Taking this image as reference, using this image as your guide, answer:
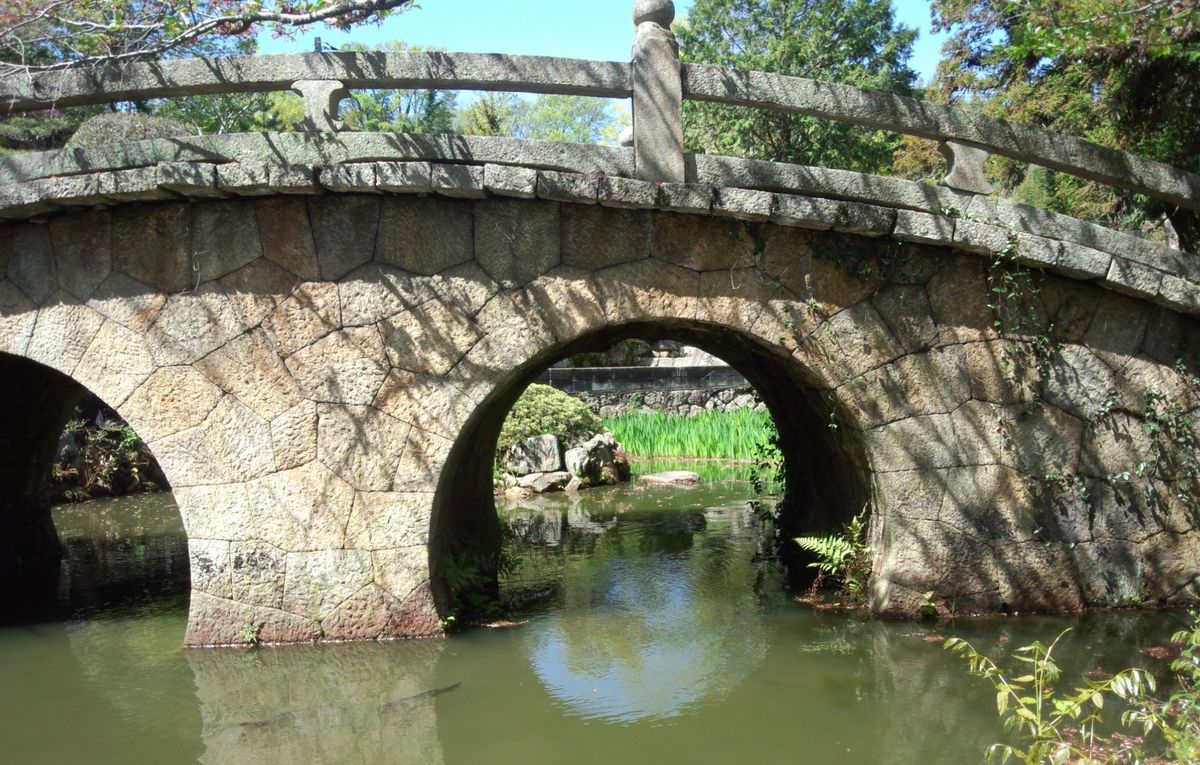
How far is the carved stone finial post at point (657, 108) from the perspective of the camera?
556 cm

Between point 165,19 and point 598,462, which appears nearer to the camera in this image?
point 165,19

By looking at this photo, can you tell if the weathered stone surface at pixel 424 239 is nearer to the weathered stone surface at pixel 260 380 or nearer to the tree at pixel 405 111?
the weathered stone surface at pixel 260 380

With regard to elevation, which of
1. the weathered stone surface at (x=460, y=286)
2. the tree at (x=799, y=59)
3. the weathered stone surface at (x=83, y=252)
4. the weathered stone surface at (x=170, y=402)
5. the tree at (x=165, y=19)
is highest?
the tree at (x=799, y=59)

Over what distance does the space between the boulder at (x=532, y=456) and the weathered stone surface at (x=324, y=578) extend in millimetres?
7177

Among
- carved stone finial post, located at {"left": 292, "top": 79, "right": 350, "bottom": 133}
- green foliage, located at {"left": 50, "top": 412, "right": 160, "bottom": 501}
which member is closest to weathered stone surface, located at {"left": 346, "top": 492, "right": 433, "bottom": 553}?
carved stone finial post, located at {"left": 292, "top": 79, "right": 350, "bottom": 133}

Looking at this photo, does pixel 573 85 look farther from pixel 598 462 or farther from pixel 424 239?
pixel 598 462

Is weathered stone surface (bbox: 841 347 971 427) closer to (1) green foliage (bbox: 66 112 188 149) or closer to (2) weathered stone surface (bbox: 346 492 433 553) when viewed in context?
(2) weathered stone surface (bbox: 346 492 433 553)

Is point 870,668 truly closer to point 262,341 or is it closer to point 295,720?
point 295,720

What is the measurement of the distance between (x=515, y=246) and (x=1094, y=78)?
17.3 ft

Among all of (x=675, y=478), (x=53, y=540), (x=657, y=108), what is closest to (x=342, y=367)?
A: (x=657, y=108)

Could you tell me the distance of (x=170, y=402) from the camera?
557 cm

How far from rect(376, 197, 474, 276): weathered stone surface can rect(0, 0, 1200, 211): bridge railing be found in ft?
2.20

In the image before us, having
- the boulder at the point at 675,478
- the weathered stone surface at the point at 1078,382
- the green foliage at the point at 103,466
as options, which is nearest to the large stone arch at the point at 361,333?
the weathered stone surface at the point at 1078,382

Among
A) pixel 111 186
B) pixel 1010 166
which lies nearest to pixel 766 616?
pixel 111 186
